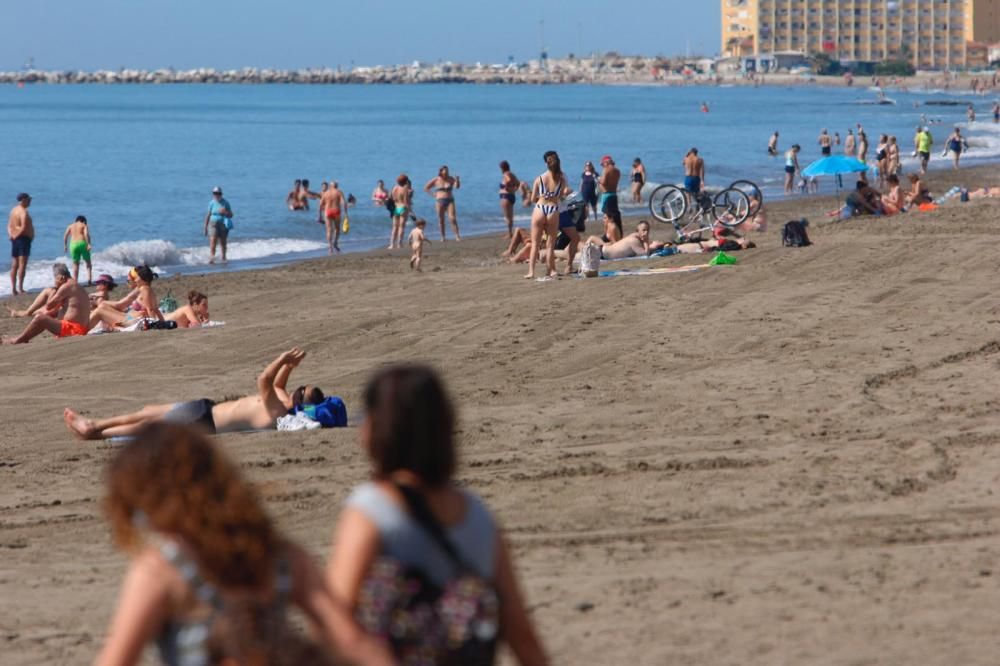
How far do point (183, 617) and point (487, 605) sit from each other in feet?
2.03

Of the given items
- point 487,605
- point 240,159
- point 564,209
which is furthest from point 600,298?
point 240,159

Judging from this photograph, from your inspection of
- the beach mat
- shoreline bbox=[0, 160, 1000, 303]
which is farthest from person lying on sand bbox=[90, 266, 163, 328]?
shoreline bbox=[0, 160, 1000, 303]

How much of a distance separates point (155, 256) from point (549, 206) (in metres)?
10.9

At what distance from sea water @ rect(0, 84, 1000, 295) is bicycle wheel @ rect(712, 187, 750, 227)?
7409 mm

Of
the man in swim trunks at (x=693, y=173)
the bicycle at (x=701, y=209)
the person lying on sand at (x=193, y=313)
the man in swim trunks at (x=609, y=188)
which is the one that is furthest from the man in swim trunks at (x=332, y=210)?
the person lying on sand at (x=193, y=313)

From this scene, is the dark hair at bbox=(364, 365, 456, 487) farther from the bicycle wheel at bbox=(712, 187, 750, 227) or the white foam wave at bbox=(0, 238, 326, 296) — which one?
the white foam wave at bbox=(0, 238, 326, 296)

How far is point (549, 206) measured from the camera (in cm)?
1546

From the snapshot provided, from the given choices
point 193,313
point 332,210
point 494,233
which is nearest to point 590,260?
point 193,313

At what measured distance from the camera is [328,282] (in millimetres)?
17891

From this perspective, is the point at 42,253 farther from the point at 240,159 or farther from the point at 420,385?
the point at 240,159

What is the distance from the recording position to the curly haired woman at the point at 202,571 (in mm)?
2555

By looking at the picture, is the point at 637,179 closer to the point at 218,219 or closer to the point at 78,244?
the point at 218,219

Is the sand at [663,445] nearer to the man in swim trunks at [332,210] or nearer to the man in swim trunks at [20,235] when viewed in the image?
the man in swim trunks at [20,235]

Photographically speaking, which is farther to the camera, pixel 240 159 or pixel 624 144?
pixel 624 144
